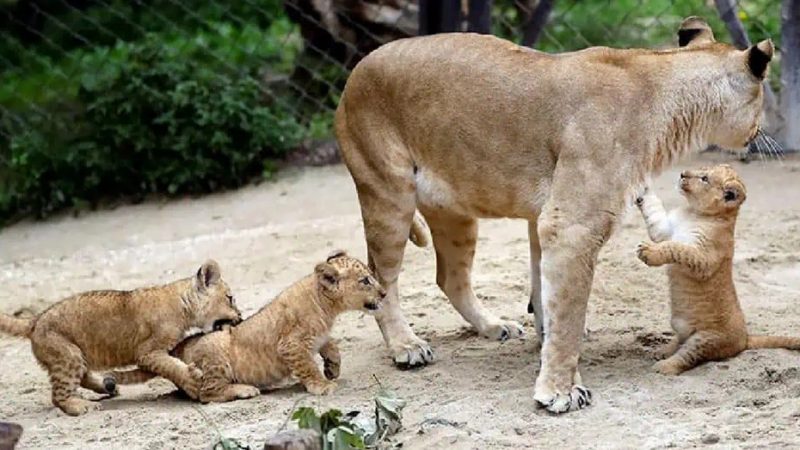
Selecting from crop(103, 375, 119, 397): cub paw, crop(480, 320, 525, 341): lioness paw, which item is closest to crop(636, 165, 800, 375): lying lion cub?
crop(480, 320, 525, 341): lioness paw

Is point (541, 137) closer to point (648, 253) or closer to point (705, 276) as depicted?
point (648, 253)

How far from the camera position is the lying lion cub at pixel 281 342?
7.12 metres

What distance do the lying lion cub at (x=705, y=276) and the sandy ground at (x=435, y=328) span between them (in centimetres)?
9

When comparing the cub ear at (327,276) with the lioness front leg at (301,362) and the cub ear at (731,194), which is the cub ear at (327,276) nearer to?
the lioness front leg at (301,362)

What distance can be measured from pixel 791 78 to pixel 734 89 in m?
4.16

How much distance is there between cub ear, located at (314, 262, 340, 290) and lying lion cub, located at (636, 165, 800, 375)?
131 centimetres

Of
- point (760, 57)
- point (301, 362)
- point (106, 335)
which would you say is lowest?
point (301, 362)

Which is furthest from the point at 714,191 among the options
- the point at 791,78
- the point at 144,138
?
the point at 144,138

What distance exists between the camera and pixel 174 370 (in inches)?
280

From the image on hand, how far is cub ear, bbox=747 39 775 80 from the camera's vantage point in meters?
6.83

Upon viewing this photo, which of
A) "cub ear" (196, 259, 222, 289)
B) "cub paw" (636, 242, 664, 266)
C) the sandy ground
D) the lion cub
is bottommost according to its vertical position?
the sandy ground

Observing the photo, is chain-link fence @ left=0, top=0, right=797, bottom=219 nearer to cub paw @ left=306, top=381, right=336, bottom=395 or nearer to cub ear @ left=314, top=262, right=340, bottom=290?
cub ear @ left=314, top=262, right=340, bottom=290

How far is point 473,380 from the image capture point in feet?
23.8

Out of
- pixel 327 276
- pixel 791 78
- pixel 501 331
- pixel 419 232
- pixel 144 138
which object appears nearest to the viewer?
pixel 327 276
